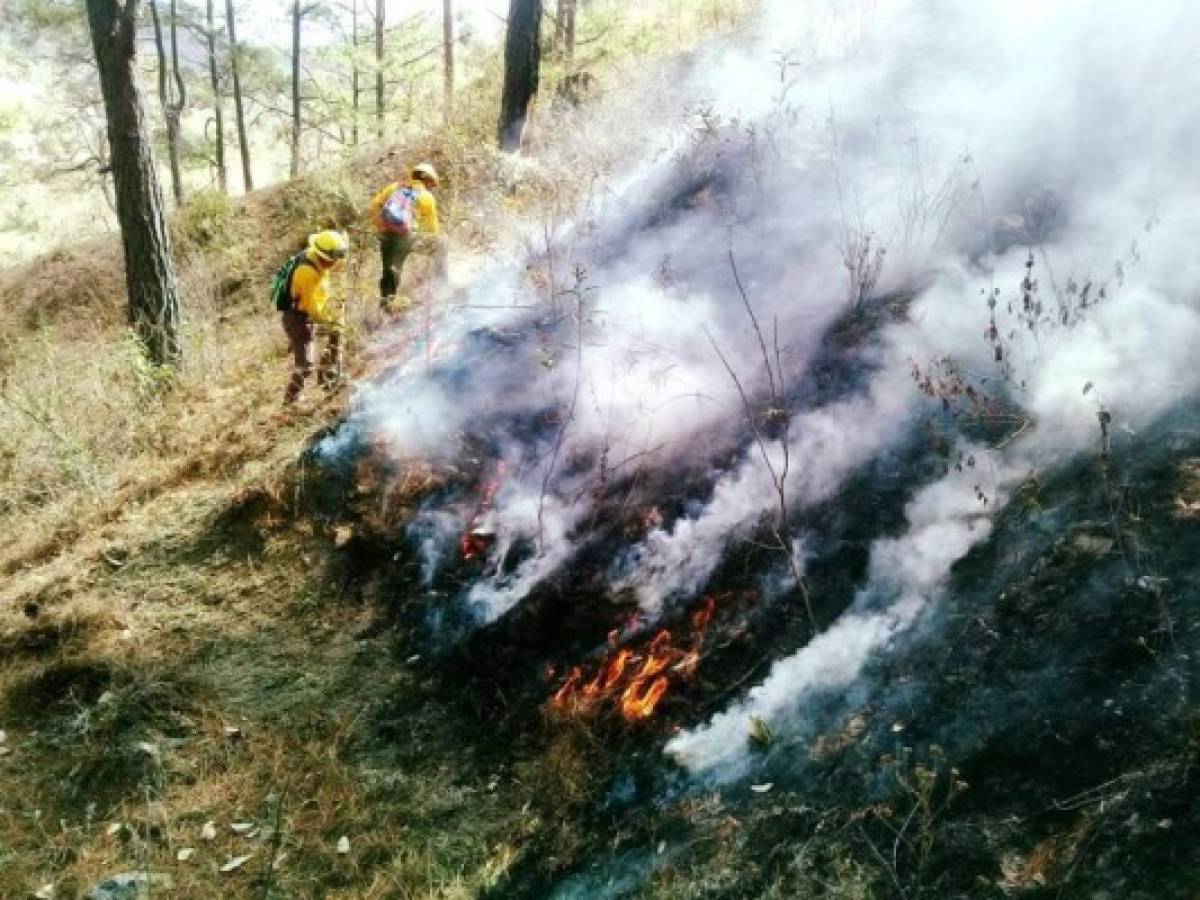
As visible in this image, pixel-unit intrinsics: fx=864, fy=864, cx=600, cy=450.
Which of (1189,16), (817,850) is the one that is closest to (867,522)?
(817,850)

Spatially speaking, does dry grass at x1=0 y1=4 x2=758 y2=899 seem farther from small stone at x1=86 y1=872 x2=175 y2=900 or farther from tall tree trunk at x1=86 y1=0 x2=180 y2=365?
tall tree trunk at x1=86 y1=0 x2=180 y2=365

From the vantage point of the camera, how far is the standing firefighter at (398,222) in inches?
273

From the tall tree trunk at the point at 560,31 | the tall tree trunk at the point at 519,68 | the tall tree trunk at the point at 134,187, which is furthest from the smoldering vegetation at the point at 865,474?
the tall tree trunk at the point at 560,31

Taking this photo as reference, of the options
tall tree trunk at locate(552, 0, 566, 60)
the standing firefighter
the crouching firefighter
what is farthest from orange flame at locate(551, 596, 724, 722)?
tall tree trunk at locate(552, 0, 566, 60)

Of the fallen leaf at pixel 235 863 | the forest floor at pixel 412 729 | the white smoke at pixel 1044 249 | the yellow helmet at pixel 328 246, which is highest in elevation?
the white smoke at pixel 1044 249

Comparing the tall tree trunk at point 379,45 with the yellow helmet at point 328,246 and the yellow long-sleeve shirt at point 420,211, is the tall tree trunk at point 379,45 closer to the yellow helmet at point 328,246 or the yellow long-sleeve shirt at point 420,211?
the yellow long-sleeve shirt at point 420,211

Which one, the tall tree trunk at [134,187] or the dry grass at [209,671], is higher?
the tall tree trunk at [134,187]

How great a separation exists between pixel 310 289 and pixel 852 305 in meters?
3.73

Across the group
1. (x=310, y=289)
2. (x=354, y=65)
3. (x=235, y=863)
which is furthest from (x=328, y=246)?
(x=354, y=65)

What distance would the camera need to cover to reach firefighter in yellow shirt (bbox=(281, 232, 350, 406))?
6.11 metres

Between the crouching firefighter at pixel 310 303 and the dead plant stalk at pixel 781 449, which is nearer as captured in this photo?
the dead plant stalk at pixel 781 449

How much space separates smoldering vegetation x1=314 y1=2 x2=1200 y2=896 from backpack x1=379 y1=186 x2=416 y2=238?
2.82 ft

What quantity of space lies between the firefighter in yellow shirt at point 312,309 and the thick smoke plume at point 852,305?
0.86 metres

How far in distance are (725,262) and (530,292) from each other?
4.54 feet
